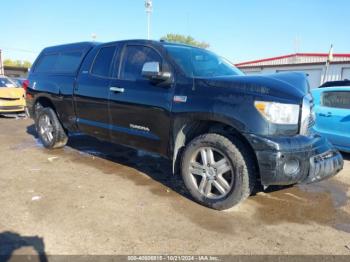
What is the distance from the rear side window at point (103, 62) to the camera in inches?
196

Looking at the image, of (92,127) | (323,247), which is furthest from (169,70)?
(323,247)

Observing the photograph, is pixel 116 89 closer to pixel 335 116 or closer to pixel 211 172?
pixel 211 172

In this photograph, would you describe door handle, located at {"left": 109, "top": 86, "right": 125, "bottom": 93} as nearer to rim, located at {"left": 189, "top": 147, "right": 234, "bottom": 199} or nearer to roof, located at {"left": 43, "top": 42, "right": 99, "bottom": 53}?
roof, located at {"left": 43, "top": 42, "right": 99, "bottom": 53}

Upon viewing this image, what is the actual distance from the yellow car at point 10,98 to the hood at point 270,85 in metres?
9.53

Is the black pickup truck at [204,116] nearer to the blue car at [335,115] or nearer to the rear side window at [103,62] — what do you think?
the rear side window at [103,62]

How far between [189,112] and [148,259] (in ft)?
5.67

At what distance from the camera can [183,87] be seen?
13.0 ft

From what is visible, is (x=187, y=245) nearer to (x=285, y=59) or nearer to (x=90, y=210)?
(x=90, y=210)

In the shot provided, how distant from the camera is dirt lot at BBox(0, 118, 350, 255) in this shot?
9.98 ft

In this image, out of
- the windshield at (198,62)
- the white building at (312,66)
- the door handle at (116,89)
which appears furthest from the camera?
the white building at (312,66)

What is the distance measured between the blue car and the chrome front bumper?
2803 mm

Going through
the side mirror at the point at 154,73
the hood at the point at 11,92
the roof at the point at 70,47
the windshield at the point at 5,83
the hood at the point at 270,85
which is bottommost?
the hood at the point at 11,92

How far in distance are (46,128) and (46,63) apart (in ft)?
4.20

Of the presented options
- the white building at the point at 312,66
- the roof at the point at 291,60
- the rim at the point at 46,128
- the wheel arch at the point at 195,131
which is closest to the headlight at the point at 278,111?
the wheel arch at the point at 195,131
